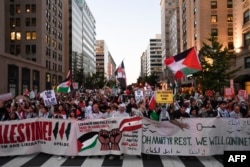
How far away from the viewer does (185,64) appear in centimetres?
1442

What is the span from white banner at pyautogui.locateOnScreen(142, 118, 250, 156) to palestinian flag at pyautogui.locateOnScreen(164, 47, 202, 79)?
3.26 meters

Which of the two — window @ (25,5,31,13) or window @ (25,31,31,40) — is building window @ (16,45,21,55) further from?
window @ (25,5,31,13)

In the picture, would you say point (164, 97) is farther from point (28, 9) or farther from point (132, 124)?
point (28, 9)

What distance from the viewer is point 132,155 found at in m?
11.9

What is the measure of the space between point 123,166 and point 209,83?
3570cm

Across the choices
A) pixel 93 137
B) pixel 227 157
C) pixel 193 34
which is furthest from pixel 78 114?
pixel 193 34

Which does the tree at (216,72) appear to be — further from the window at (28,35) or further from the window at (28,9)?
the window at (28,9)

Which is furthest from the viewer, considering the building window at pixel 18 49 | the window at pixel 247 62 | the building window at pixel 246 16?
the building window at pixel 18 49

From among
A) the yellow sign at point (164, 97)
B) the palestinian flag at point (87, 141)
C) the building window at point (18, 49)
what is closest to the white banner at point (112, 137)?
the palestinian flag at point (87, 141)

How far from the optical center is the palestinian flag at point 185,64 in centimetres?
1434

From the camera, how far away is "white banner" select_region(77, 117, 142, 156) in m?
11.6

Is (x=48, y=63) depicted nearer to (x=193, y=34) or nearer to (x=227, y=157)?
(x=193, y=34)

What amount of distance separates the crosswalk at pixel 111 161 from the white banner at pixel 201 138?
0.78 feet

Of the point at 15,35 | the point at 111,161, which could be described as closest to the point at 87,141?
the point at 111,161
